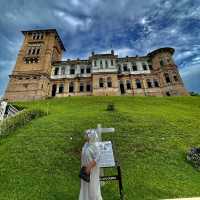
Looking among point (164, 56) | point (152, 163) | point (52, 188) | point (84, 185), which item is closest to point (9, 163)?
point (52, 188)

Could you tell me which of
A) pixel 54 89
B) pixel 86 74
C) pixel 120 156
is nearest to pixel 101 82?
pixel 86 74

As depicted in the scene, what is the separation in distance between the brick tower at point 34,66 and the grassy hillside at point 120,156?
29856mm

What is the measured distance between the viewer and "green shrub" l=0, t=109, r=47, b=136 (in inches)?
538

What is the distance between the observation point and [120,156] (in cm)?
965

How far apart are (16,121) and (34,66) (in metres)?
35.1

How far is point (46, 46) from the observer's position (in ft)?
163

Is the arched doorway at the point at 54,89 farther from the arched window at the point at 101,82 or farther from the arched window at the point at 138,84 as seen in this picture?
the arched window at the point at 138,84

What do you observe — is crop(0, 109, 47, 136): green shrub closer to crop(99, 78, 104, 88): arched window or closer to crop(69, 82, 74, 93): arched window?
crop(99, 78, 104, 88): arched window

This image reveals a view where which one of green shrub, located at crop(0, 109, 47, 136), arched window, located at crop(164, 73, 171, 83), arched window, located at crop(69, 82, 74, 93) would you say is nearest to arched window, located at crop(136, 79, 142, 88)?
arched window, located at crop(164, 73, 171, 83)

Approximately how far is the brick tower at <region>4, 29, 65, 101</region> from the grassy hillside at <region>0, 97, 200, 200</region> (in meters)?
29.9

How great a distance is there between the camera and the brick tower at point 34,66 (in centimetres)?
4278

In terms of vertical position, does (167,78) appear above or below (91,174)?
above

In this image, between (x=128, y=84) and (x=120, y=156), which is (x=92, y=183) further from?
(x=128, y=84)

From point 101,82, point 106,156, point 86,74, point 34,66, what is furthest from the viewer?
point 86,74
